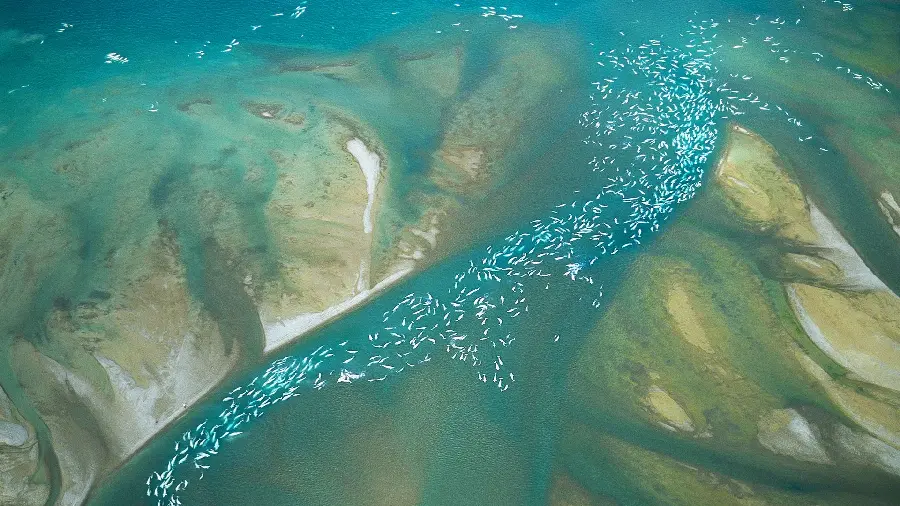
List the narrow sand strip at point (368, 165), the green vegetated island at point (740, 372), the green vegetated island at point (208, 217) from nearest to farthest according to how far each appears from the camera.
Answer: the green vegetated island at point (740, 372), the green vegetated island at point (208, 217), the narrow sand strip at point (368, 165)

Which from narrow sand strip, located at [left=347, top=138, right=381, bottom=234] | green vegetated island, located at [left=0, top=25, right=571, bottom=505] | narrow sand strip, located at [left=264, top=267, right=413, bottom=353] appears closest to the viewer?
green vegetated island, located at [left=0, top=25, right=571, bottom=505]

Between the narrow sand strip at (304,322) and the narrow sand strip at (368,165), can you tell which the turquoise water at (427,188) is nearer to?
the narrow sand strip at (304,322)

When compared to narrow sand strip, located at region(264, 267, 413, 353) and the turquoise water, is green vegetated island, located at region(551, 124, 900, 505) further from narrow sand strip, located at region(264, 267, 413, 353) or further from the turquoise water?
narrow sand strip, located at region(264, 267, 413, 353)

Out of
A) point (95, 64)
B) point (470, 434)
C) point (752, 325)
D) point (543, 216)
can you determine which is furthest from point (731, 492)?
point (95, 64)

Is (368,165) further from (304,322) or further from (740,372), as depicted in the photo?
(740,372)

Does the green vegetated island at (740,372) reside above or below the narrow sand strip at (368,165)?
below

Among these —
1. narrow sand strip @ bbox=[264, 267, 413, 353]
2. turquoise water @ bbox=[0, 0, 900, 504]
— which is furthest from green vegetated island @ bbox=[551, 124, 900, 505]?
narrow sand strip @ bbox=[264, 267, 413, 353]

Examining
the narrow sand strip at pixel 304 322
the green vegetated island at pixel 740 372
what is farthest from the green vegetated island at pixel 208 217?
the green vegetated island at pixel 740 372
